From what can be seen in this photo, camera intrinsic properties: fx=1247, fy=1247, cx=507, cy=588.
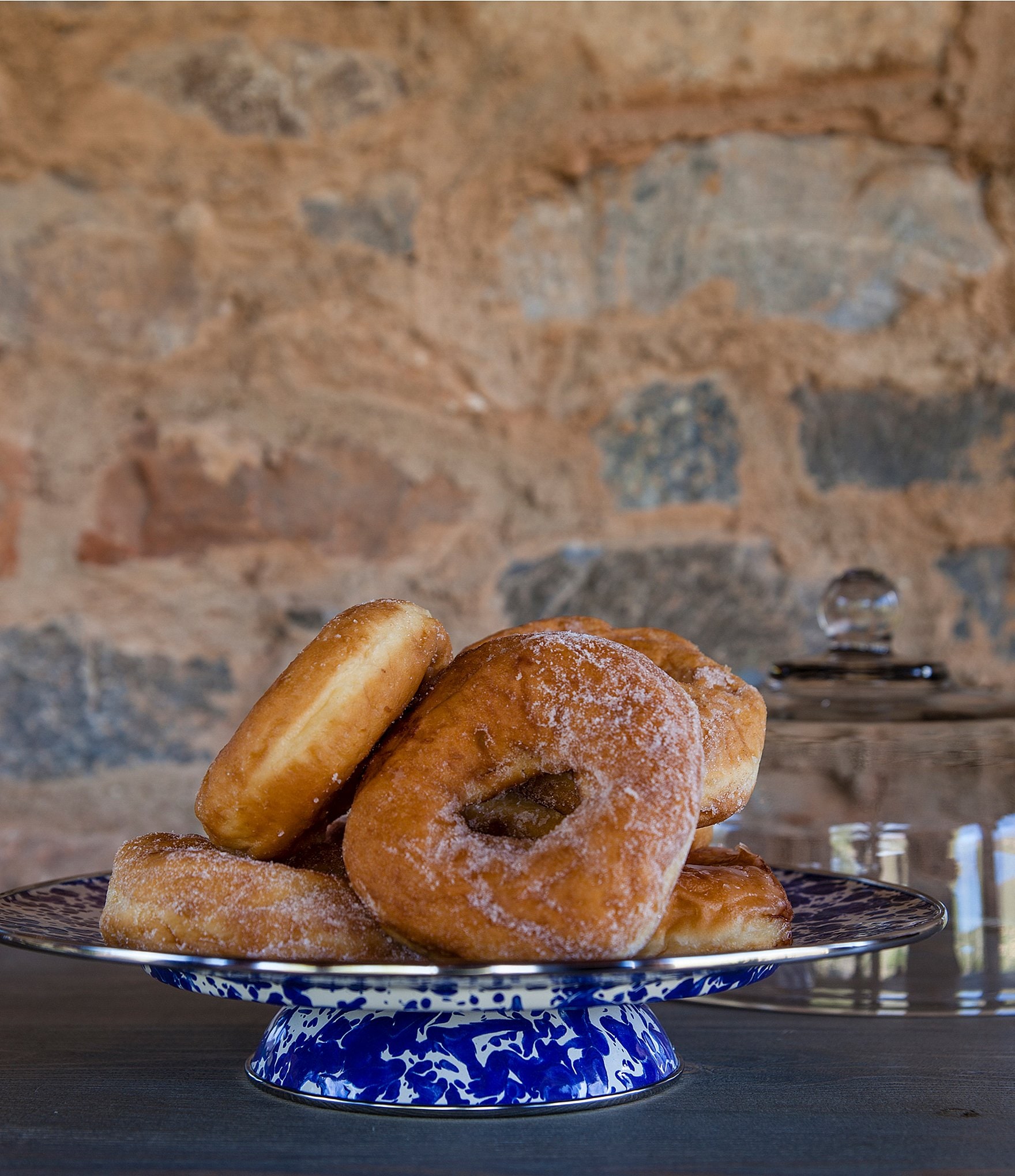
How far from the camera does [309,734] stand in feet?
2.19

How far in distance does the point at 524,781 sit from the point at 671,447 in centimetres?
81

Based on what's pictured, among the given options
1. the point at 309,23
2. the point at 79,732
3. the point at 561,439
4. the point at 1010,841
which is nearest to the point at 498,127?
the point at 309,23

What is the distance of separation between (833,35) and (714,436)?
45 cm

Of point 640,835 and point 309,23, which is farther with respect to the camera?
point 309,23

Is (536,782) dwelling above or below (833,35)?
below

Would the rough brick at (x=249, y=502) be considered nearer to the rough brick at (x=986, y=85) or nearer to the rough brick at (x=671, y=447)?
the rough brick at (x=671, y=447)

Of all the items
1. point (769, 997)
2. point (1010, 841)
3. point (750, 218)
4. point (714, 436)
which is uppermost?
point (750, 218)

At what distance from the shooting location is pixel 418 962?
604 mm

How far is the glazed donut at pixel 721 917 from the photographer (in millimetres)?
668

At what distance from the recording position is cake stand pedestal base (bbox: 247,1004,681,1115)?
0.65m

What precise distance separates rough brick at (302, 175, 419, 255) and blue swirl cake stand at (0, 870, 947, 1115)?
0.86m

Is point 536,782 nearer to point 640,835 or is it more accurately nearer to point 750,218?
point 640,835

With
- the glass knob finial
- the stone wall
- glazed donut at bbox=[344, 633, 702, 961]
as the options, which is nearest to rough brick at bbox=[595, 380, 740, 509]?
the stone wall

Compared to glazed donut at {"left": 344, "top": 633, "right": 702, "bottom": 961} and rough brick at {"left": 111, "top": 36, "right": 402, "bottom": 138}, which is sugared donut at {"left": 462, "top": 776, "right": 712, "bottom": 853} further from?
rough brick at {"left": 111, "top": 36, "right": 402, "bottom": 138}
